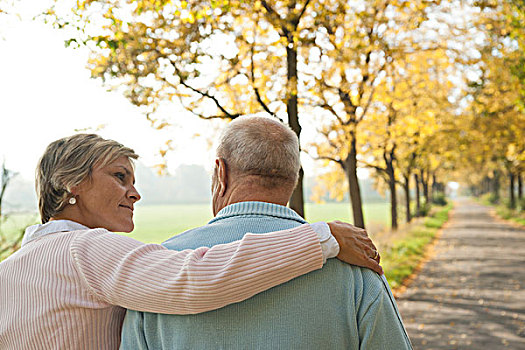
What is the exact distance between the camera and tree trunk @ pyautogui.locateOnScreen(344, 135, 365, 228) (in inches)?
449

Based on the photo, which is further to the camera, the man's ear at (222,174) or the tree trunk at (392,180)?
the tree trunk at (392,180)

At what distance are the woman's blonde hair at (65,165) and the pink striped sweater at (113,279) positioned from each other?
8.6 inches

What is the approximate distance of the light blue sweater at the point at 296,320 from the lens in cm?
172

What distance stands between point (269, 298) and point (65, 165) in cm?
110

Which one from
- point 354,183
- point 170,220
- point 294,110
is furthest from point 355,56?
point 170,220

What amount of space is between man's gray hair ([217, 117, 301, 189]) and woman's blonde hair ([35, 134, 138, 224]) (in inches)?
24.3

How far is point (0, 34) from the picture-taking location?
206 inches

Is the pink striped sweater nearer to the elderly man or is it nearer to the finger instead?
the elderly man

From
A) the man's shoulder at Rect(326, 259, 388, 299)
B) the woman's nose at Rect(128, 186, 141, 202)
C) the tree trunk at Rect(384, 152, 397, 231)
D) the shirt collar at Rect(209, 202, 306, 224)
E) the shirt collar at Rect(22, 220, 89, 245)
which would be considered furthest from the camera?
the tree trunk at Rect(384, 152, 397, 231)

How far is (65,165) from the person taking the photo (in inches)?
86.6

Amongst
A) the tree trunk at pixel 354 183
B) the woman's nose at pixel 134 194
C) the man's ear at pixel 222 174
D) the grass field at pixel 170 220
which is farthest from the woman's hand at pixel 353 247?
the tree trunk at pixel 354 183

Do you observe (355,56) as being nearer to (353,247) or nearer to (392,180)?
(353,247)

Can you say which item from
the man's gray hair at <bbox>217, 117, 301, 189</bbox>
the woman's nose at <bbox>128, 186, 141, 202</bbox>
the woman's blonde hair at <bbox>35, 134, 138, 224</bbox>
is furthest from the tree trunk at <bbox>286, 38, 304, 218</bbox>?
the man's gray hair at <bbox>217, 117, 301, 189</bbox>

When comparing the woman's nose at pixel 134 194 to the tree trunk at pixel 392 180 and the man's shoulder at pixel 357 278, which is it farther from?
the tree trunk at pixel 392 180
